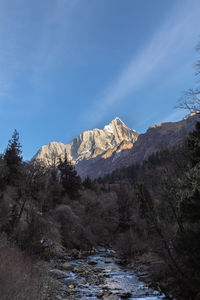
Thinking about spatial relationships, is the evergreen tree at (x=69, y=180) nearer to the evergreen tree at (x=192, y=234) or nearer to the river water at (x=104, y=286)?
the river water at (x=104, y=286)

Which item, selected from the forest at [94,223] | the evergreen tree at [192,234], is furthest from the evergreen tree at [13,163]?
the evergreen tree at [192,234]

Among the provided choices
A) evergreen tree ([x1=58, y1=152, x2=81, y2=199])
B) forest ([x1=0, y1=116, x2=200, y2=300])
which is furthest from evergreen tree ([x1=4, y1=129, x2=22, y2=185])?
evergreen tree ([x1=58, y1=152, x2=81, y2=199])

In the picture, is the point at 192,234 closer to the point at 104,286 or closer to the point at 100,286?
the point at 104,286

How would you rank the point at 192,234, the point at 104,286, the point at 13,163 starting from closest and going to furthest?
the point at 192,234 < the point at 104,286 < the point at 13,163

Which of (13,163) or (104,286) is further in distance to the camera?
(13,163)

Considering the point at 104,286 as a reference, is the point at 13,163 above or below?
above

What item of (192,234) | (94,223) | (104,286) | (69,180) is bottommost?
(104,286)

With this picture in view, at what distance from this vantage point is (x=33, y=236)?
15102 millimetres

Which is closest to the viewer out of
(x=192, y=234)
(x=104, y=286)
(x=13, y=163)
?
(x=192, y=234)

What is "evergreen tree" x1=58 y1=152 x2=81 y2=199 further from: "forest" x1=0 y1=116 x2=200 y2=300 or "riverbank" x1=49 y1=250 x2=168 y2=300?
"riverbank" x1=49 y1=250 x2=168 y2=300

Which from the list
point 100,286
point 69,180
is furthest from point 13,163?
point 100,286

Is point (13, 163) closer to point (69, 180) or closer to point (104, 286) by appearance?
point (69, 180)

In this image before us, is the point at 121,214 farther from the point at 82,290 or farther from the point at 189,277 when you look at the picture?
the point at 189,277

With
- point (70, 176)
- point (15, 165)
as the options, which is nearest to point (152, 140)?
point (70, 176)
